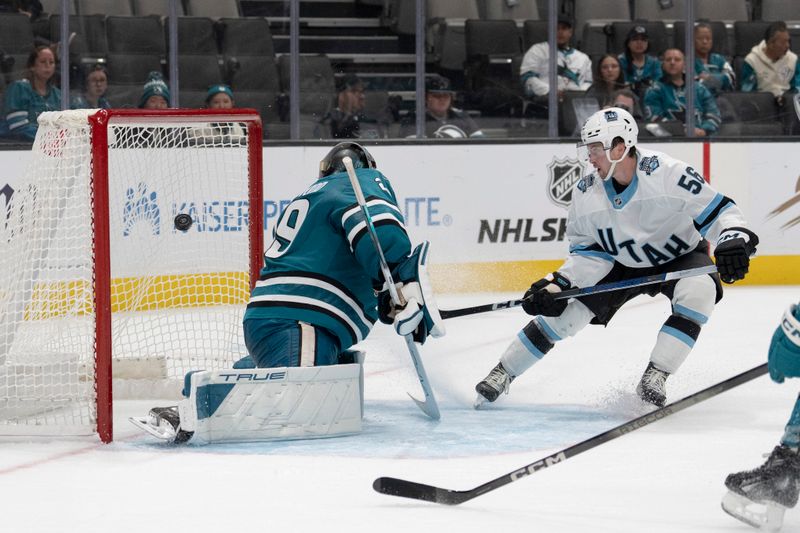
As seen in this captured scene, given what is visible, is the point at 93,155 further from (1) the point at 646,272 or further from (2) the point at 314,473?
(1) the point at 646,272

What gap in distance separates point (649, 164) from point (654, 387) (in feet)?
2.16

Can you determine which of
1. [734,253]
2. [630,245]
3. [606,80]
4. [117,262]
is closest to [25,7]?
[117,262]

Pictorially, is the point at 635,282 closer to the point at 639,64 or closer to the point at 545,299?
the point at 545,299

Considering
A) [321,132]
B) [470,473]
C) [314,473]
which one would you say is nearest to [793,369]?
[470,473]

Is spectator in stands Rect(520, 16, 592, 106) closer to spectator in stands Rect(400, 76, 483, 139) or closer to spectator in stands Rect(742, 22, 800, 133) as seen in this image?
spectator in stands Rect(400, 76, 483, 139)

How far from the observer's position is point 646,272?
4.10 metres

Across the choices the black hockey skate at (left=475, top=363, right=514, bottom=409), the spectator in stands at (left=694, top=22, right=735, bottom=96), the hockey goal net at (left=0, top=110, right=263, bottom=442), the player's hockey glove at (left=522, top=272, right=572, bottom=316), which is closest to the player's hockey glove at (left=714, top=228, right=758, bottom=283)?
the player's hockey glove at (left=522, top=272, right=572, bottom=316)

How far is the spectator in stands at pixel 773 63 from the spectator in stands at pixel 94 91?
3581 mm

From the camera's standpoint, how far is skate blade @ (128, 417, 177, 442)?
341cm

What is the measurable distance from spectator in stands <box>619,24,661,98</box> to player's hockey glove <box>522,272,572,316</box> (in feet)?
11.8

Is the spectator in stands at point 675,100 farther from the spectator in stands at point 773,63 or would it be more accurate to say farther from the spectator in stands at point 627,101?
the spectator in stands at point 773,63

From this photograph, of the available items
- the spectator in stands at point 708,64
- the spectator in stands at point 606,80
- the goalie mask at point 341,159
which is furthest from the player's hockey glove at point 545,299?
the spectator in stands at point 708,64

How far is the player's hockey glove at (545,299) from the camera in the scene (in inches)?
153

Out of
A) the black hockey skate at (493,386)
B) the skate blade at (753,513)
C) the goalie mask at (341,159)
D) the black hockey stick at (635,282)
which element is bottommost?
the black hockey skate at (493,386)
